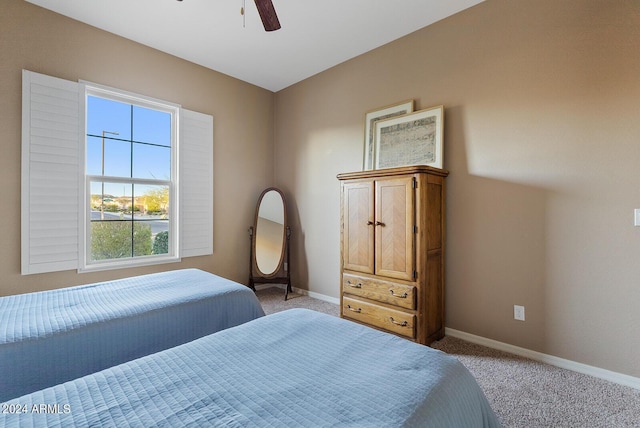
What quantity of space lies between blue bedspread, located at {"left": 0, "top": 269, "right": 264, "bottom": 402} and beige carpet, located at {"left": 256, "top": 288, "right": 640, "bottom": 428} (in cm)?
161

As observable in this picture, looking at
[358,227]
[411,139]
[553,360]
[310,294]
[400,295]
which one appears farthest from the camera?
[310,294]

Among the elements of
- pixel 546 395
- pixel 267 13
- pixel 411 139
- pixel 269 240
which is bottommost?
pixel 546 395

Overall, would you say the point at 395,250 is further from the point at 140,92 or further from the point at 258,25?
the point at 140,92

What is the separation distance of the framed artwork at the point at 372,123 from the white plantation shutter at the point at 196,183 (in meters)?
1.91

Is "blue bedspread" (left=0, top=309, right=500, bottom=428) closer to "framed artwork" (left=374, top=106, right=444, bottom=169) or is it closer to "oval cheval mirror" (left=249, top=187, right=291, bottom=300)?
"framed artwork" (left=374, top=106, right=444, bottom=169)

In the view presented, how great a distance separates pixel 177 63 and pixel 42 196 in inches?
77.0

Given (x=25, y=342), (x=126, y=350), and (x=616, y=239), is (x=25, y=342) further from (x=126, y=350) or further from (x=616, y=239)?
(x=616, y=239)

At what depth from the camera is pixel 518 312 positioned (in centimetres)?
236

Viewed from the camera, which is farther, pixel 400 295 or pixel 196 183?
pixel 196 183

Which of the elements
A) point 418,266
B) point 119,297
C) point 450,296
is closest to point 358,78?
point 418,266

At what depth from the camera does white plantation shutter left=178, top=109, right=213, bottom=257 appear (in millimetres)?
3475

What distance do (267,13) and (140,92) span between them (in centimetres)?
208

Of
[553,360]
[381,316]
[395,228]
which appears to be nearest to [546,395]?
[553,360]

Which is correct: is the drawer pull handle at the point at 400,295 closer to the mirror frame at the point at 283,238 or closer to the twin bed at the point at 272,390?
the twin bed at the point at 272,390
